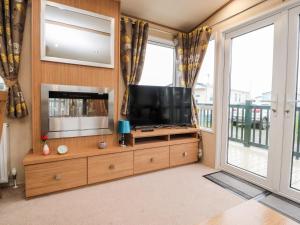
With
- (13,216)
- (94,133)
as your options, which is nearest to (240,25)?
(94,133)

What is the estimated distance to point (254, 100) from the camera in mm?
2412

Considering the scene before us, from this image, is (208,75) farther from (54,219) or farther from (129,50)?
(54,219)

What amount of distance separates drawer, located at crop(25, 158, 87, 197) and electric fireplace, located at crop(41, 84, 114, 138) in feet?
1.25

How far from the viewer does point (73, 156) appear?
80.0 inches

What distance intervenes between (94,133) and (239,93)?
2.15m

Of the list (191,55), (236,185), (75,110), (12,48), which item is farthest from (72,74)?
(236,185)

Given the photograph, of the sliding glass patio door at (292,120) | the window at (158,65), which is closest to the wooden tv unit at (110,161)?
the window at (158,65)

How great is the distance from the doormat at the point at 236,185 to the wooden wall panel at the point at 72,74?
153 centimetres

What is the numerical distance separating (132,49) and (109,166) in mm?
1768

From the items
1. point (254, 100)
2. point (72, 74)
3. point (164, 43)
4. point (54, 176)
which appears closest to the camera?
Result: point (54, 176)

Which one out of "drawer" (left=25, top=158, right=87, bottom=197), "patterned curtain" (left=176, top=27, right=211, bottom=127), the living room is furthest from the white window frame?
"drawer" (left=25, top=158, right=87, bottom=197)

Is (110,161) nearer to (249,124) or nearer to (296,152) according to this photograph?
(249,124)

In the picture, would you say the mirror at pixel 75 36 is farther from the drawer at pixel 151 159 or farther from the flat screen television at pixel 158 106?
the drawer at pixel 151 159

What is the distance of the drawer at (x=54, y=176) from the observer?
185 centimetres
